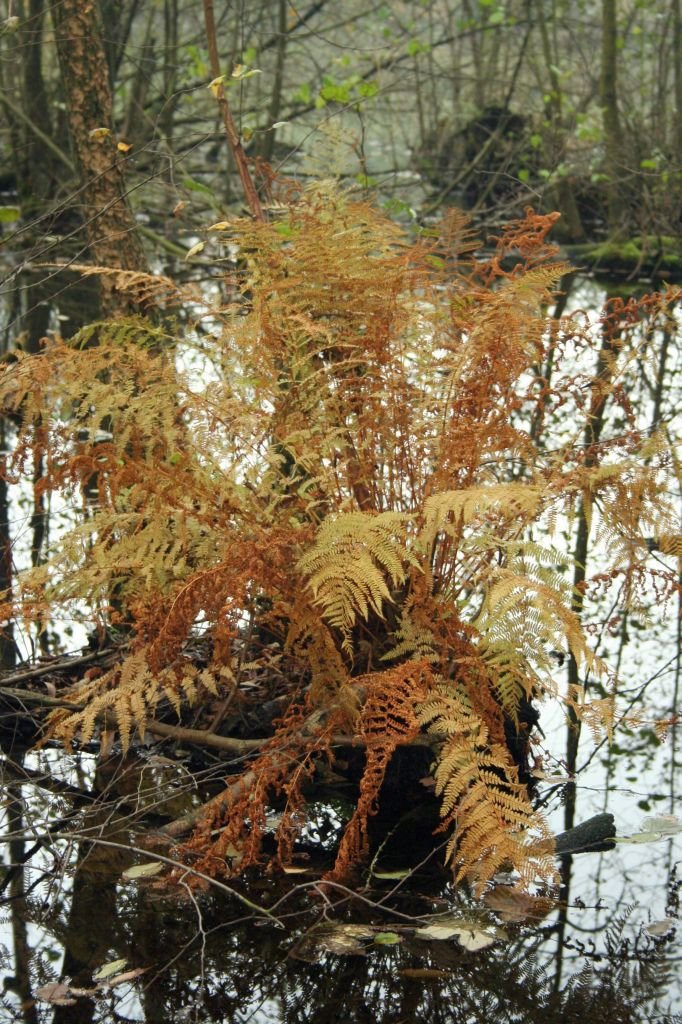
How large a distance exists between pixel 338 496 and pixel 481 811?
0.95 m

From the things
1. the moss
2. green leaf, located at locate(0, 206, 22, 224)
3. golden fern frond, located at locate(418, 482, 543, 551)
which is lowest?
golden fern frond, located at locate(418, 482, 543, 551)

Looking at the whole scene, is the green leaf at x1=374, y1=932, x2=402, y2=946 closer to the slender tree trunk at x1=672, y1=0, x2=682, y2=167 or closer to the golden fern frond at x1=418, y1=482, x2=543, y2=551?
the golden fern frond at x1=418, y1=482, x2=543, y2=551

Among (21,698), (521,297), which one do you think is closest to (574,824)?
(521,297)

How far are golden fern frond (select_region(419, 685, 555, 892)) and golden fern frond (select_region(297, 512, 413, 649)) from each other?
0.31 meters

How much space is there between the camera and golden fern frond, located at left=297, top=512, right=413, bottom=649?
2.39 metres

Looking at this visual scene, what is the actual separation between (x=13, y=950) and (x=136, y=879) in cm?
32

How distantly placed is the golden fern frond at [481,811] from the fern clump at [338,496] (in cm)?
1

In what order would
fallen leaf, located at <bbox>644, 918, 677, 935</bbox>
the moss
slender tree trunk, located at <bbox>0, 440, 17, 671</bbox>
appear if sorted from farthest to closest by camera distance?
the moss, slender tree trunk, located at <bbox>0, 440, 17, 671</bbox>, fallen leaf, located at <bbox>644, 918, 677, 935</bbox>

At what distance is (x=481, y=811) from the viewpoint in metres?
2.33

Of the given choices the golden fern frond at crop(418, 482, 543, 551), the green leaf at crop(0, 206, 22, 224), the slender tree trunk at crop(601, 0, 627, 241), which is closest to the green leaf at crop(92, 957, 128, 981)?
the golden fern frond at crop(418, 482, 543, 551)

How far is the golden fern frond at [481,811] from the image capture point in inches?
90.4

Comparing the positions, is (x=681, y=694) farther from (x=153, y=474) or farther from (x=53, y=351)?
(x=53, y=351)

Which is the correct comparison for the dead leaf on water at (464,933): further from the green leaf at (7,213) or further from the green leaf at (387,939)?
the green leaf at (7,213)

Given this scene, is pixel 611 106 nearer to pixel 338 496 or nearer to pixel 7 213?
pixel 7 213
